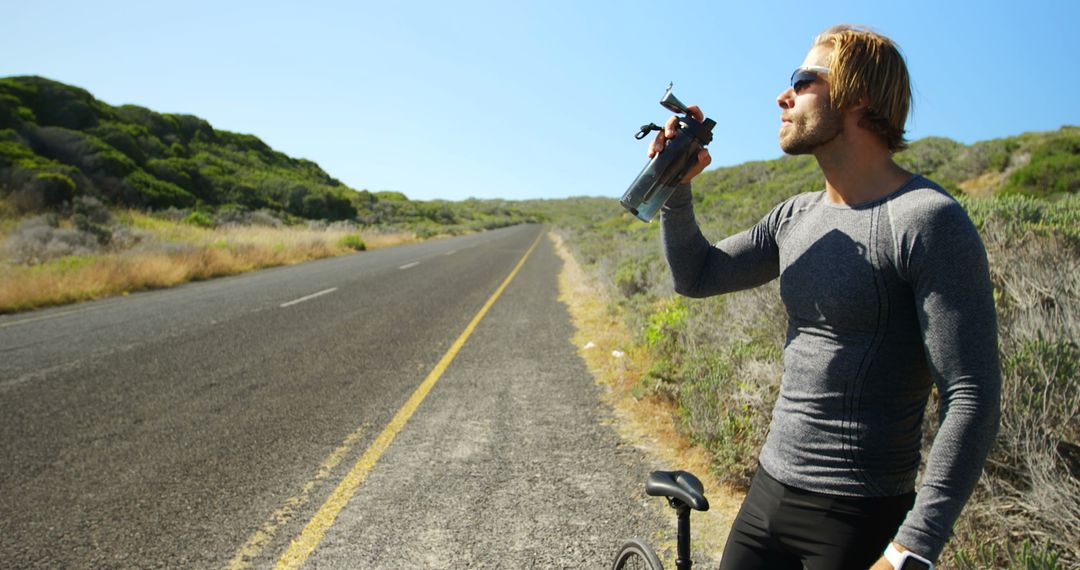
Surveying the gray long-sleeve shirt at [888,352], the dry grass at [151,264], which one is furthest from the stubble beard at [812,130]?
the dry grass at [151,264]

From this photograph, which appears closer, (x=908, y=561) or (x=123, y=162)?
(x=908, y=561)

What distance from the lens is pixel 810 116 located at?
5.20 ft

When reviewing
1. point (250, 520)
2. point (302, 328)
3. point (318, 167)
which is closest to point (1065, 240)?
point (250, 520)

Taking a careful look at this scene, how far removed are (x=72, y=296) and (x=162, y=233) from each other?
13631 mm

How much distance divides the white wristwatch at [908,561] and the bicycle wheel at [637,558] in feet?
2.81

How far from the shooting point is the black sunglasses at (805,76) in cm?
157

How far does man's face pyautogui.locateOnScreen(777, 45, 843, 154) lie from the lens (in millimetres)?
1561

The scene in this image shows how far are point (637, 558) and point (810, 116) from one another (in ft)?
5.26

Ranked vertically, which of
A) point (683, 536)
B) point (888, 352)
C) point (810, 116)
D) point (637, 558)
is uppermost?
point (810, 116)

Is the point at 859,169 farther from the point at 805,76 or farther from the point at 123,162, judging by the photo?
the point at 123,162

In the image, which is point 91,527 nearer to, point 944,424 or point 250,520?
point 250,520

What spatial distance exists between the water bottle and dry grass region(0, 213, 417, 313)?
13968 millimetres

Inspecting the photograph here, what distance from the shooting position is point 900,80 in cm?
150

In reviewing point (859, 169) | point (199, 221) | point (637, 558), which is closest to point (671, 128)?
point (859, 169)
